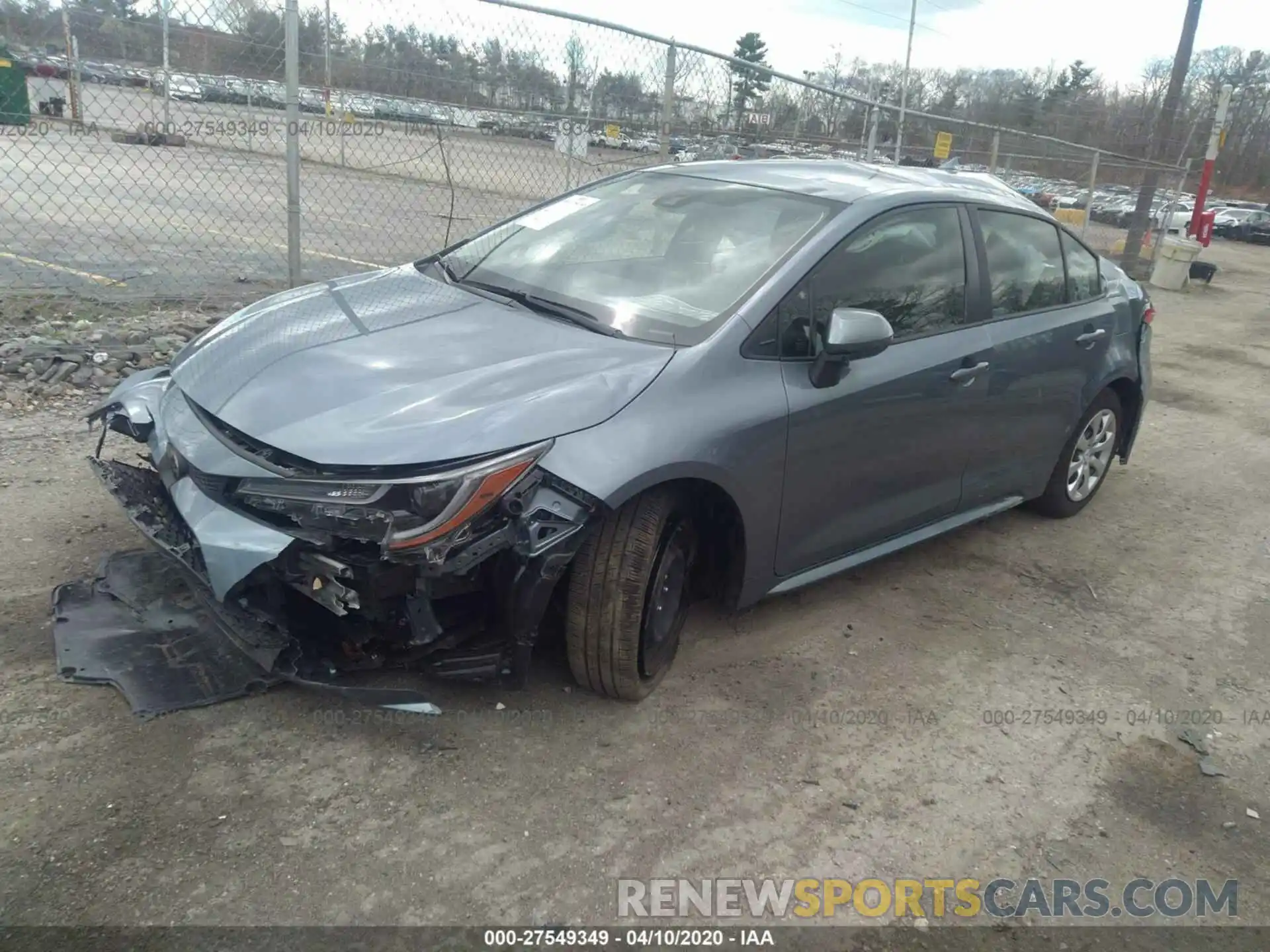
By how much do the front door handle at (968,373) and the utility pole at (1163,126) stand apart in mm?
14418

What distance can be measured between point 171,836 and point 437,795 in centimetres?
67

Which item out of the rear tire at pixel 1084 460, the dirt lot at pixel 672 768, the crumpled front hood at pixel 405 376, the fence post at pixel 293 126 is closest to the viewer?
the dirt lot at pixel 672 768

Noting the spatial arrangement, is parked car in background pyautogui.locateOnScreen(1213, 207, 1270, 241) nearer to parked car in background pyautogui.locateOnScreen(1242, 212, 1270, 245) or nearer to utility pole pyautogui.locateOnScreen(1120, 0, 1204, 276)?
parked car in background pyautogui.locateOnScreen(1242, 212, 1270, 245)

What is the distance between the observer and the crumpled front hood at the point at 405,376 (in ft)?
9.01

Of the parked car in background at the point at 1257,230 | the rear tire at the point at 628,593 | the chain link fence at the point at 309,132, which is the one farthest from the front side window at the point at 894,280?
the parked car in background at the point at 1257,230

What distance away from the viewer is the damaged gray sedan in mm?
2707

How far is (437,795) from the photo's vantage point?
9.02 ft

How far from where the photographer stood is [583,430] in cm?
285

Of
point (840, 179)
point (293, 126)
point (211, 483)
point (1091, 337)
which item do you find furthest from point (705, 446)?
point (293, 126)

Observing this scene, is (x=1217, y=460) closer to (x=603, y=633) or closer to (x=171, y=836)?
(x=603, y=633)

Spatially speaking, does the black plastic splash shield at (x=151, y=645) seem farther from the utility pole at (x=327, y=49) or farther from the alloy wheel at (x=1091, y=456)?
the utility pole at (x=327, y=49)

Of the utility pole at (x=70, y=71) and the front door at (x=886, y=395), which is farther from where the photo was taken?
the utility pole at (x=70, y=71)

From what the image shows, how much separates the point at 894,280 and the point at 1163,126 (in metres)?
17.7

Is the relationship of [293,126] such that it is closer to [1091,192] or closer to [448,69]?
[448,69]
